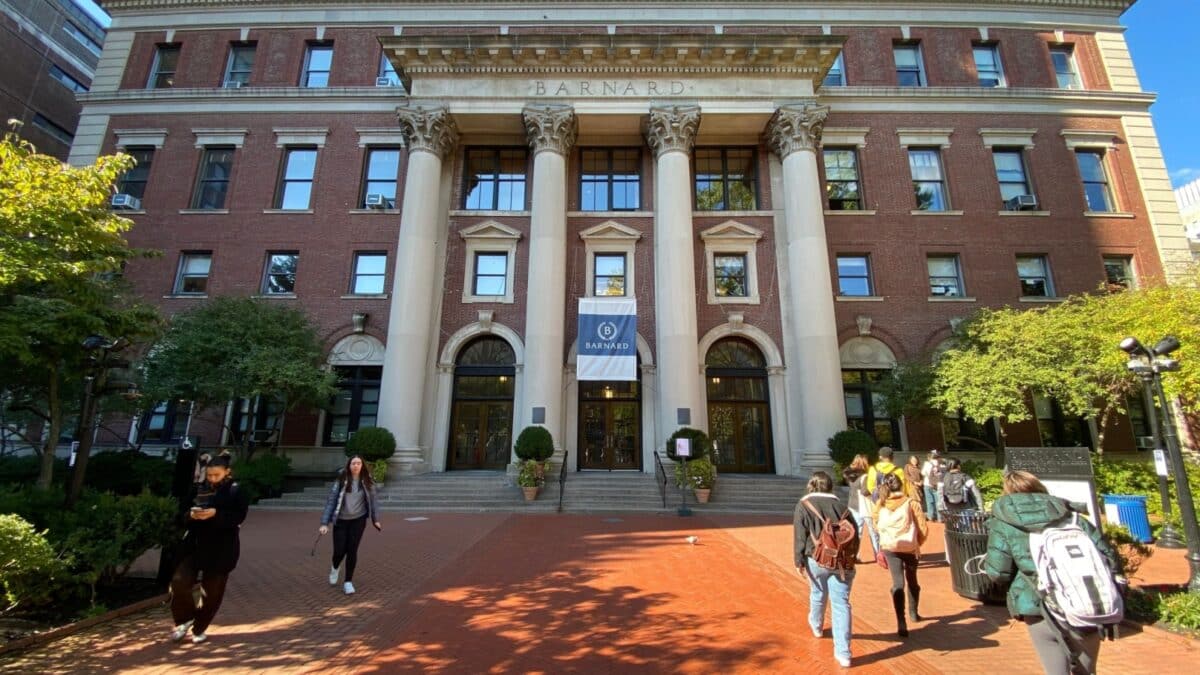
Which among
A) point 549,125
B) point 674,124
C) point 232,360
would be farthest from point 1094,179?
→ point 232,360

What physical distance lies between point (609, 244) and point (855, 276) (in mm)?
9831

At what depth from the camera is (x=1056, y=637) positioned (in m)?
3.39

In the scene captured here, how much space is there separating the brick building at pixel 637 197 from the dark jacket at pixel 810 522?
11955 millimetres

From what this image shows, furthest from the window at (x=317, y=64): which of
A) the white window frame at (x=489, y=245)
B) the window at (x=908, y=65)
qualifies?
the window at (x=908, y=65)

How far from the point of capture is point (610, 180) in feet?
72.3

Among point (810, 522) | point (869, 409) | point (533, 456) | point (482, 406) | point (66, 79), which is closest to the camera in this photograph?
point (810, 522)

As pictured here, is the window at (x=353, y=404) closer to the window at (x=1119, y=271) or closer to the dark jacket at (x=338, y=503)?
the dark jacket at (x=338, y=503)

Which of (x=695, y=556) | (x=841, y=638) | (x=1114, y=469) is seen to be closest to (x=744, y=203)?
(x=1114, y=469)

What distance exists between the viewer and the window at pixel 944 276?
20.1 meters

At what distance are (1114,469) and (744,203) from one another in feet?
46.8

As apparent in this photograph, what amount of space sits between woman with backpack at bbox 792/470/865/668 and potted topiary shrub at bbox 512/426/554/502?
35.2ft

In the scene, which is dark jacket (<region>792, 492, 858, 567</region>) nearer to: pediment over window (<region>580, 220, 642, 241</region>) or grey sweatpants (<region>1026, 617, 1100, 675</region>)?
grey sweatpants (<region>1026, 617, 1100, 675</region>)

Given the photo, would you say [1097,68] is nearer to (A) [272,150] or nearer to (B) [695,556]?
(B) [695,556]

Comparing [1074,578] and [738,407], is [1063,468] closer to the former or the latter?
[1074,578]
